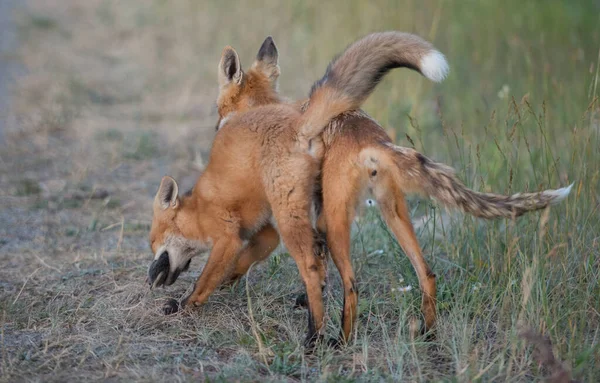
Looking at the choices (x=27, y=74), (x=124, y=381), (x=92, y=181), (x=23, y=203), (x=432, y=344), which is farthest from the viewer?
(x=27, y=74)

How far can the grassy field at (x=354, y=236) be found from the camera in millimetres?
4500

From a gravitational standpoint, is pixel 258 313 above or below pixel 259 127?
below

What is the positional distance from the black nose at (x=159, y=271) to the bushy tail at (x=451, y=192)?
2.09m

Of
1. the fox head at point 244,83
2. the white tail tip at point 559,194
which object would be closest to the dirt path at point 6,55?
the fox head at point 244,83

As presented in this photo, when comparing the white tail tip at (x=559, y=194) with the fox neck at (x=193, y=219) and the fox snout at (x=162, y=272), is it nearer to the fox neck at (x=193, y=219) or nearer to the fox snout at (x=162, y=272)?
the fox neck at (x=193, y=219)

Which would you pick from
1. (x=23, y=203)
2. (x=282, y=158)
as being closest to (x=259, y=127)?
(x=282, y=158)

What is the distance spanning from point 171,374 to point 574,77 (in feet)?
20.9

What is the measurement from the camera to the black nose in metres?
5.62

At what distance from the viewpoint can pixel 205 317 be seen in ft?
17.5

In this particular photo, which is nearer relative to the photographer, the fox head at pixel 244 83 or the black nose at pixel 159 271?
the black nose at pixel 159 271

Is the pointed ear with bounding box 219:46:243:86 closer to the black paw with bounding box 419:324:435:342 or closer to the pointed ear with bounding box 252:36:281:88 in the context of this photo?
the pointed ear with bounding box 252:36:281:88

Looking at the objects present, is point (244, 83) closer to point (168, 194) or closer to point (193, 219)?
point (168, 194)

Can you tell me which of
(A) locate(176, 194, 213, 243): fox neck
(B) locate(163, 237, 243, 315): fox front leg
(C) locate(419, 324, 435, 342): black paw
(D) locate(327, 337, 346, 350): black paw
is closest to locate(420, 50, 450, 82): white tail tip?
(C) locate(419, 324, 435, 342): black paw

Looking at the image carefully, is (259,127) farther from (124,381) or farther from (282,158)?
(124,381)
